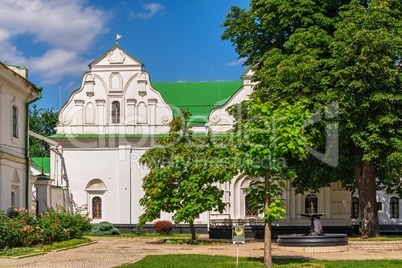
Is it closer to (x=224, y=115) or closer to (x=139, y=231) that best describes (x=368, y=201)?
(x=224, y=115)

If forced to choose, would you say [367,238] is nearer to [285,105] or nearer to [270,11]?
[270,11]

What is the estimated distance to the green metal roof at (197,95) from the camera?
42.1 metres

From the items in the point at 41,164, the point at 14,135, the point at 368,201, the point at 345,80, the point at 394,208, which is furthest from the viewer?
the point at 41,164

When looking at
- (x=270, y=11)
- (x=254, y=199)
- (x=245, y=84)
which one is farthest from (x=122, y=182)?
(x=254, y=199)

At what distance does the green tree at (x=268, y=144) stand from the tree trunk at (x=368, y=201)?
35.9ft

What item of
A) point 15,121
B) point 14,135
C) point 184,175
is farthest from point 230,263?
point 15,121

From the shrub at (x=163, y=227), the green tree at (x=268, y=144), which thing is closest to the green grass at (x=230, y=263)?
the green tree at (x=268, y=144)

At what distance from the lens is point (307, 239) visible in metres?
23.0

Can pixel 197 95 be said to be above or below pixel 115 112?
above

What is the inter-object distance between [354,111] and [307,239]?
588cm

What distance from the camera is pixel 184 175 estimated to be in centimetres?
2803

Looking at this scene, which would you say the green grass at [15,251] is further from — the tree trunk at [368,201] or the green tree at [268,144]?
the tree trunk at [368,201]

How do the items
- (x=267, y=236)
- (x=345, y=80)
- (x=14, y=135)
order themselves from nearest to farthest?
1. (x=267, y=236)
2. (x=345, y=80)
3. (x=14, y=135)

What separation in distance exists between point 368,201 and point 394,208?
17.6 m
